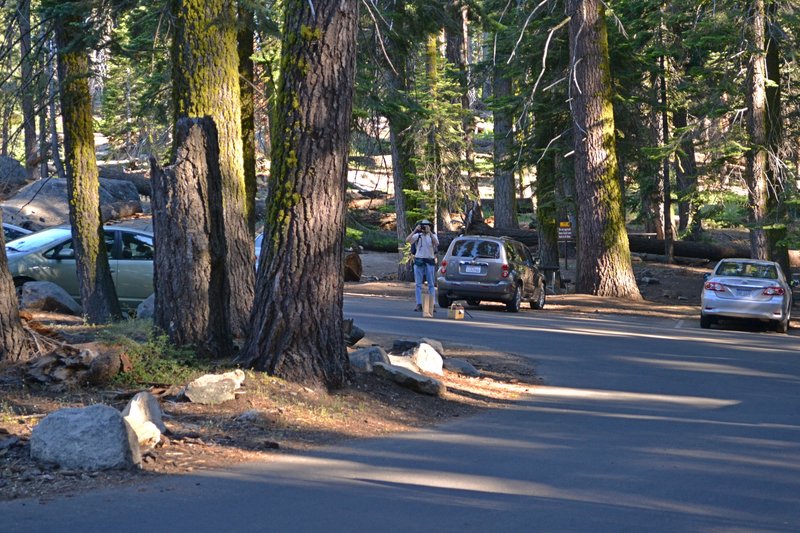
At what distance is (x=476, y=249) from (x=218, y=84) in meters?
13.1

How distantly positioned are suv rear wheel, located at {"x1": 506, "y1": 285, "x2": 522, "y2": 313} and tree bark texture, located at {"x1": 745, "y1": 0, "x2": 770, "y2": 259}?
280 inches

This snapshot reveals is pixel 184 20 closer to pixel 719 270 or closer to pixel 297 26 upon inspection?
pixel 297 26

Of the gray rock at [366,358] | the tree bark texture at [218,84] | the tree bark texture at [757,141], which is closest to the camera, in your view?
the gray rock at [366,358]

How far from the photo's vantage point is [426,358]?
13.6 meters

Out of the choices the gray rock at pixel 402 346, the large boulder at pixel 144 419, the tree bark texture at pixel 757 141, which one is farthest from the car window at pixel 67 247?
the tree bark texture at pixel 757 141

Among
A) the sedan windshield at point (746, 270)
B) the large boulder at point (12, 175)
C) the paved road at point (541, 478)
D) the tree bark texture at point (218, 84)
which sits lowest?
the paved road at point (541, 478)

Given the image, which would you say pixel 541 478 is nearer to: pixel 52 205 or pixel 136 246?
pixel 136 246

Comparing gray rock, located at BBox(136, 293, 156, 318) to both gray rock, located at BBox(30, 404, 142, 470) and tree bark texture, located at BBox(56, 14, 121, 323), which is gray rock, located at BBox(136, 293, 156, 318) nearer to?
tree bark texture, located at BBox(56, 14, 121, 323)

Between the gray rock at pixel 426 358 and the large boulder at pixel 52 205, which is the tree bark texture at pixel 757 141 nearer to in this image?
the gray rock at pixel 426 358

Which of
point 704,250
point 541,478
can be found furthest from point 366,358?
point 704,250

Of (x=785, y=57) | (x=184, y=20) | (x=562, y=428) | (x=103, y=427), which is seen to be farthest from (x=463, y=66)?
(x=103, y=427)

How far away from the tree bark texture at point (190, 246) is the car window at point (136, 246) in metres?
7.90

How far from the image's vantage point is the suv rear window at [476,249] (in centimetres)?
2508

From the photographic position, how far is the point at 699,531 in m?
6.68
